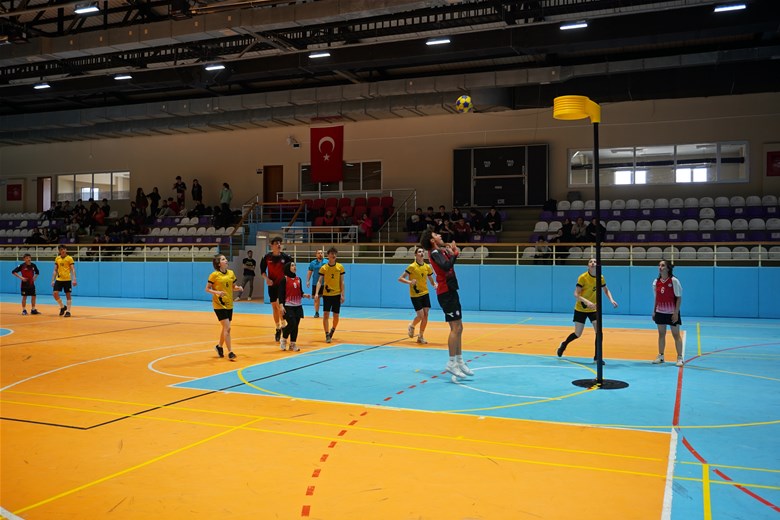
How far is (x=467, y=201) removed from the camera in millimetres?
31078

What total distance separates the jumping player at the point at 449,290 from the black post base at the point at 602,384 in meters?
1.74

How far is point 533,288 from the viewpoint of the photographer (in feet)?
77.6

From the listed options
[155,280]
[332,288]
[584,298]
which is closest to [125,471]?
[584,298]

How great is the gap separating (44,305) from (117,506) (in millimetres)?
23906

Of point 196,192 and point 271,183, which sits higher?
point 271,183

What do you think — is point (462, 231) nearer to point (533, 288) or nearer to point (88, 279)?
point (533, 288)

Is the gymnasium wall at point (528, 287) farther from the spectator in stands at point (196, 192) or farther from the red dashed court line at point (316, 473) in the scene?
the red dashed court line at point (316, 473)

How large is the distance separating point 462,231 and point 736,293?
33.3ft

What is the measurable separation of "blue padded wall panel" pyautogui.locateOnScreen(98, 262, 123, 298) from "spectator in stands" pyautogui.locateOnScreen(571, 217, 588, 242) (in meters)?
20.7

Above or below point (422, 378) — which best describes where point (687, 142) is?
above

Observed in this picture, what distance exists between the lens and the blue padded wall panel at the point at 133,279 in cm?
3059

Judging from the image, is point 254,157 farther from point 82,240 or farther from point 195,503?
point 195,503

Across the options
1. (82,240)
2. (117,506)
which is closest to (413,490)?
(117,506)

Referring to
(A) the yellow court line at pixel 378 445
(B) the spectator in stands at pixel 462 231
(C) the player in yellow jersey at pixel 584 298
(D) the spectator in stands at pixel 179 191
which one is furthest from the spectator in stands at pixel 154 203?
(A) the yellow court line at pixel 378 445
